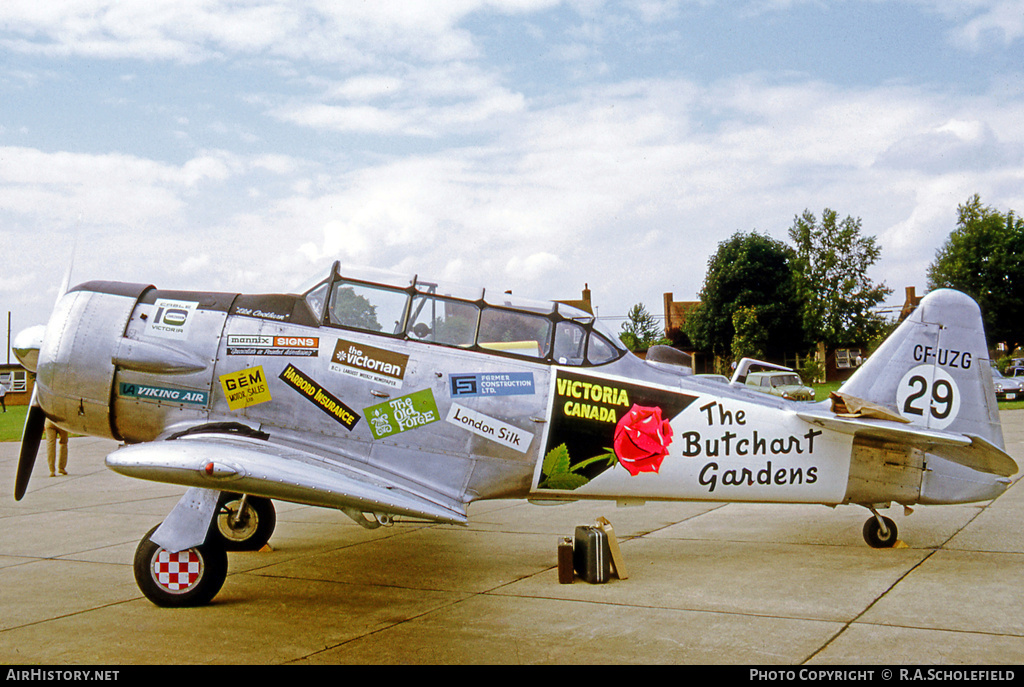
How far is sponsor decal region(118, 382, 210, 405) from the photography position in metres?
6.20

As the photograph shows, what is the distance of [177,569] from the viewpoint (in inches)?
222

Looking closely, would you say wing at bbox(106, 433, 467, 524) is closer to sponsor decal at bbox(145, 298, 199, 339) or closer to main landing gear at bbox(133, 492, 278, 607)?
main landing gear at bbox(133, 492, 278, 607)

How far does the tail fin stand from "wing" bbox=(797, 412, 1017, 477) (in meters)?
0.23

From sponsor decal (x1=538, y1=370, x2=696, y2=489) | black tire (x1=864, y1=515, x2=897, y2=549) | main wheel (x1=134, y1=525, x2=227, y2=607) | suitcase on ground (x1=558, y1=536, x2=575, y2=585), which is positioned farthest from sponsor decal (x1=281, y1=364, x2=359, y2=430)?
black tire (x1=864, y1=515, x2=897, y2=549)

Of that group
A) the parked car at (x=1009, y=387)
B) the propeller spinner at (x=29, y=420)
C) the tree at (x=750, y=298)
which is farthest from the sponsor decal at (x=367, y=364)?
the tree at (x=750, y=298)

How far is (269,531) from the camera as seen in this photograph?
7887 mm

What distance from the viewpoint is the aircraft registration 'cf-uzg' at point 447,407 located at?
20.3ft

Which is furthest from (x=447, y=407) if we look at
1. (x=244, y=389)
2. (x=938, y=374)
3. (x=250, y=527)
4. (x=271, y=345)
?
(x=938, y=374)

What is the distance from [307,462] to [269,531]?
2.56 metres

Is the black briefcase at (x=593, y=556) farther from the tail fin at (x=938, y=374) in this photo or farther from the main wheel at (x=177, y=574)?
the tail fin at (x=938, y=374)

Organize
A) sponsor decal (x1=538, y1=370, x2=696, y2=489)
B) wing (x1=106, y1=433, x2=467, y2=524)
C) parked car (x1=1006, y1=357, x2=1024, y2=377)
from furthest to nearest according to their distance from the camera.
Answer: parked car (x1=1006, y1=357, x2=1024, y2=377), sponsor decal (x1=538, y1=370, x2=696, y2=489), wing (x1=106, y1=433, x2=467, y2=524)

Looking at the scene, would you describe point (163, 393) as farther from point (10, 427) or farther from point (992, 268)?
point (992, 268)
